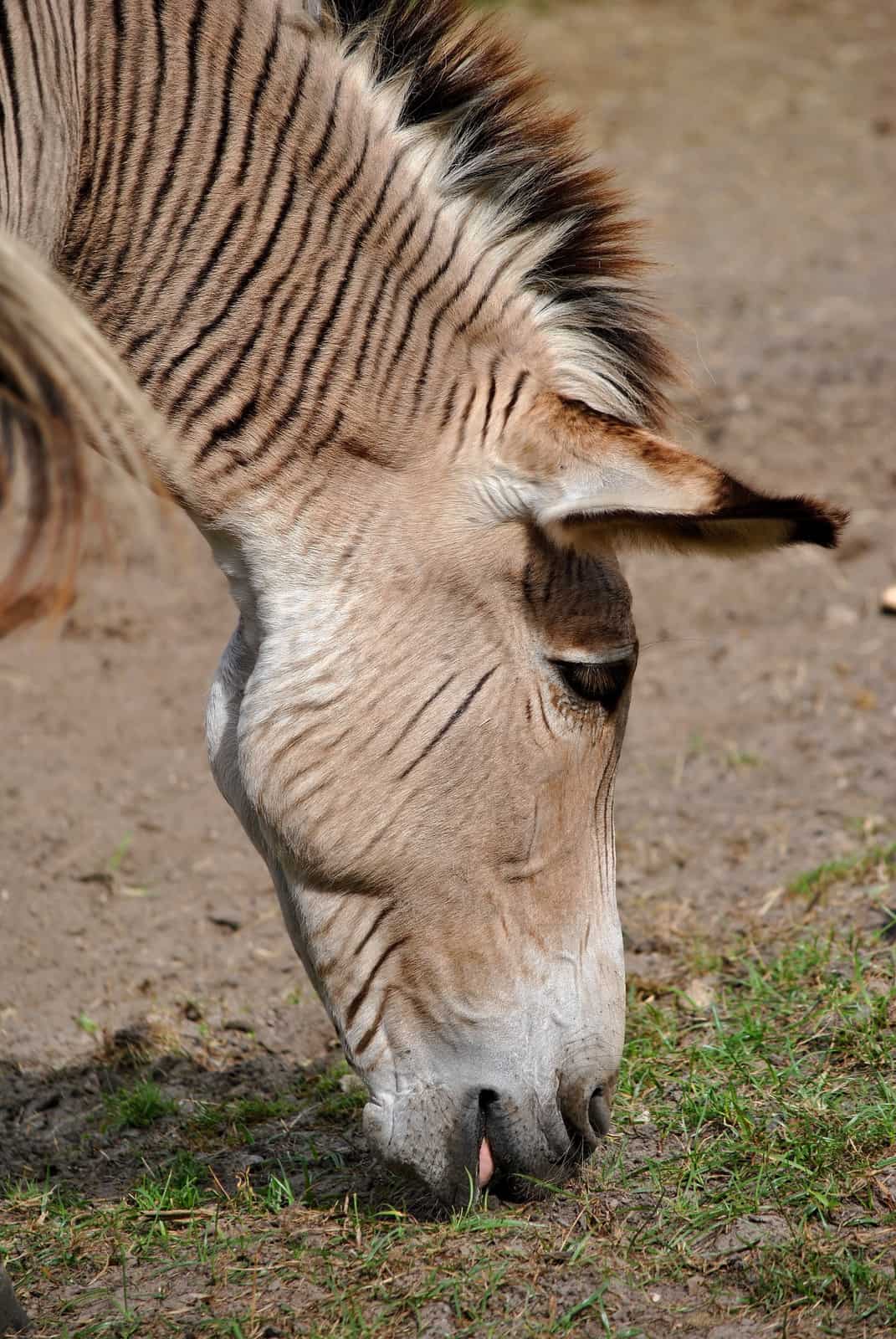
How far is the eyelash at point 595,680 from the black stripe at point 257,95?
1.14 m

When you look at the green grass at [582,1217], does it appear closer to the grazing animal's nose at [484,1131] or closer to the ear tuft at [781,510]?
the grazing animal's nose at [484,1131]

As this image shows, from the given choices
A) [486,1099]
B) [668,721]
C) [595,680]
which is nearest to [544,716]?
[595,680]

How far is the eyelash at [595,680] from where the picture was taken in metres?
2.62

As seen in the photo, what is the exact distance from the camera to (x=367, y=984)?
Result: 2.66 metres

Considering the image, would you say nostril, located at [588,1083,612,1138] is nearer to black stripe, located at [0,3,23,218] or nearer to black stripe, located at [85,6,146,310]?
black stripe, located at [85,6,146,310]

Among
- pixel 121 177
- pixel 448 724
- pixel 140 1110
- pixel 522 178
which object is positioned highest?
pixel 522 178

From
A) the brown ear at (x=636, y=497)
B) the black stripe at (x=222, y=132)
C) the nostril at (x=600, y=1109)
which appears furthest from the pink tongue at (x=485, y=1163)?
the black stripe at (x=222, y=132)

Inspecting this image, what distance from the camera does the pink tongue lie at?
2.68m

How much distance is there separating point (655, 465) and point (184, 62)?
126 cm

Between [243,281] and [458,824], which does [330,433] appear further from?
[458,824]

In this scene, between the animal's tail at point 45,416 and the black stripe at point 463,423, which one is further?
the black stripe at point 463,423

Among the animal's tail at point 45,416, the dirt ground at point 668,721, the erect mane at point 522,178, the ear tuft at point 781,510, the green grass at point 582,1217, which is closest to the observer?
the animal's tail at point 45,416

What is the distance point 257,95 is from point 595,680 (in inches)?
52.0

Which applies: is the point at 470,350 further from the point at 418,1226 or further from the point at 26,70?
the point at 418,1226
